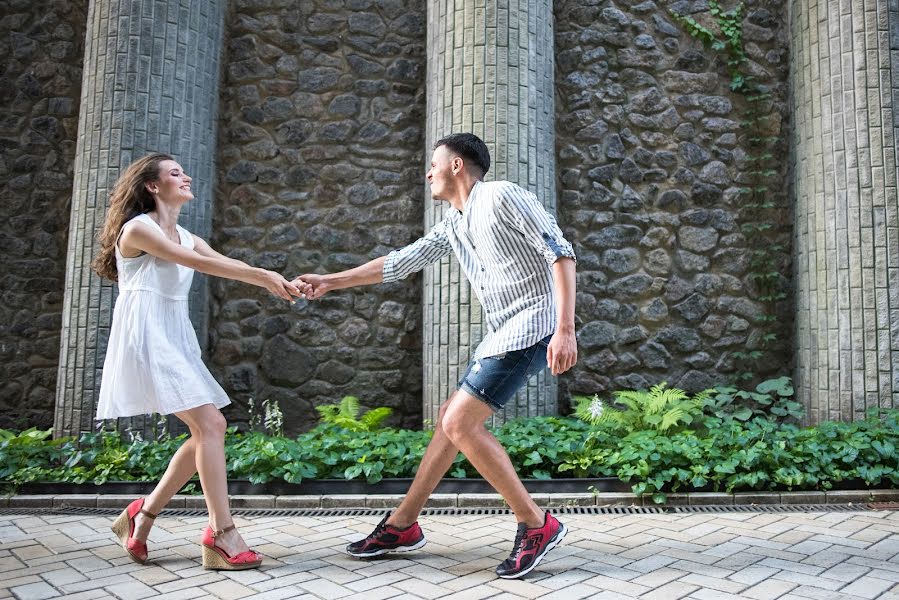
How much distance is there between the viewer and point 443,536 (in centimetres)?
330

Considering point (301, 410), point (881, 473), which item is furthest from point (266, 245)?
point (881, 473)

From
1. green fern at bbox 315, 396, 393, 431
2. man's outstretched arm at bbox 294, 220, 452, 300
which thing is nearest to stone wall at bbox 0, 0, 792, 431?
green fern at bbox 315, 396, 393, 431

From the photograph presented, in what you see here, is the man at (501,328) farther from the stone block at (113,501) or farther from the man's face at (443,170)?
the stone block at (113,501)

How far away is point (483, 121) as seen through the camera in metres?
5.14

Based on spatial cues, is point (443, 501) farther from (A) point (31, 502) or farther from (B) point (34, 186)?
(B) point (34, 186)

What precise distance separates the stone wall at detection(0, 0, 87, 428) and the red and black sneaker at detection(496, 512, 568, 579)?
5185 mm

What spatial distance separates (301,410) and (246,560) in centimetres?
320

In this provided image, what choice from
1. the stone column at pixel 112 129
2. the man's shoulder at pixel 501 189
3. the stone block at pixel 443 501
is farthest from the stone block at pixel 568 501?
the stone column at pixel 112 129

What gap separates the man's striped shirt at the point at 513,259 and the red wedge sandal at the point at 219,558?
131cm

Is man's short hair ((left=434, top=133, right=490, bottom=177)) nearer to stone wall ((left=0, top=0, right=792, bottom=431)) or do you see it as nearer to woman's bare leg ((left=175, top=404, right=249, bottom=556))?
woman's bare leg ((left=175, top=404, right=249, bottom=556))

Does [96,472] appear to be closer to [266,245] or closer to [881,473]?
[266,245]

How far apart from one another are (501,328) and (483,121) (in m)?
2.84

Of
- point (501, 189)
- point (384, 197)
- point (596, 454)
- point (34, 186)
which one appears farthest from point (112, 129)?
point (596, 454)

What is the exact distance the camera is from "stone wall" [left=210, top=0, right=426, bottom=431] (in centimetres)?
589
